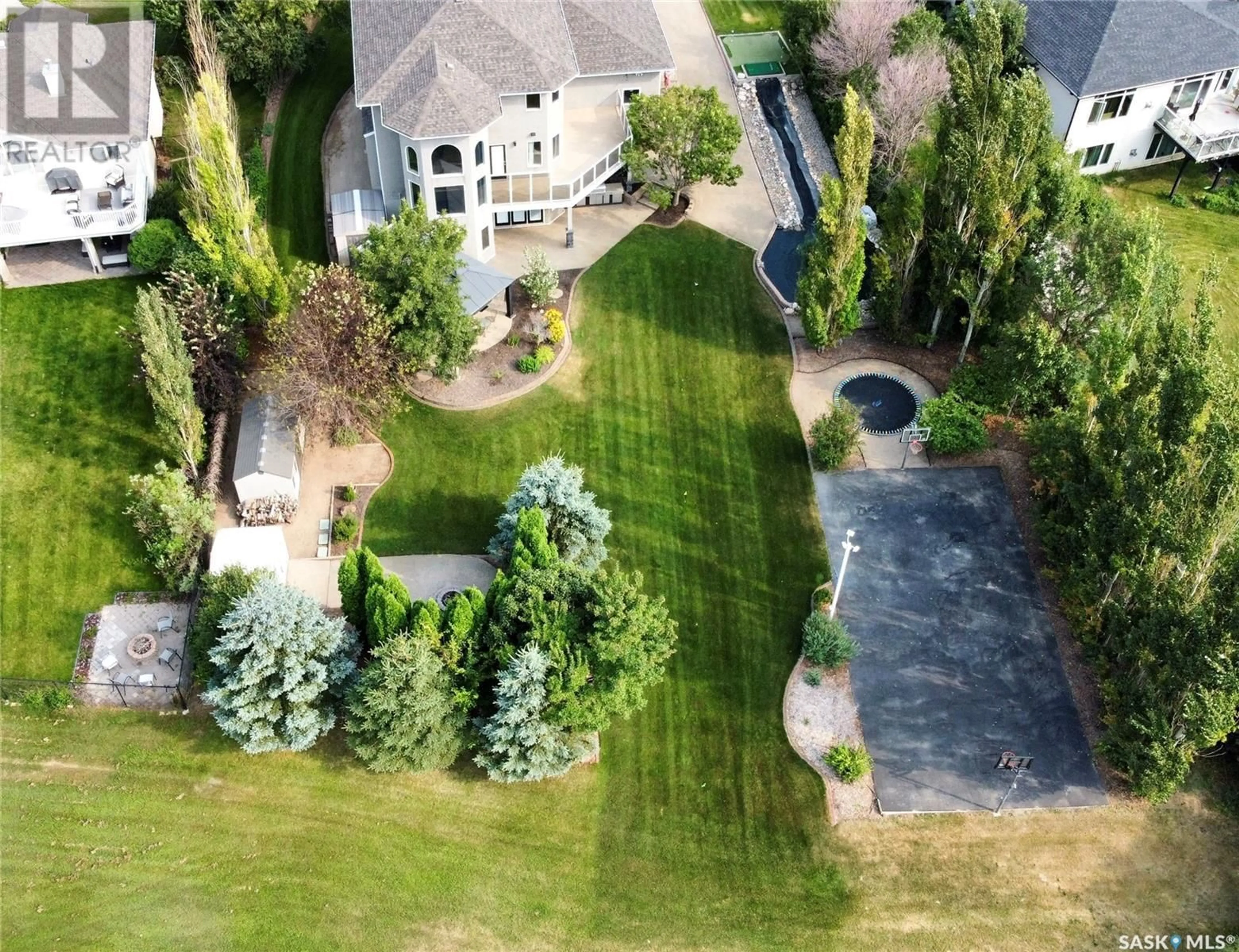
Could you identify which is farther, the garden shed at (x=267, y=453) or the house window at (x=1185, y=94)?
the house window at (x=1185, y=94)

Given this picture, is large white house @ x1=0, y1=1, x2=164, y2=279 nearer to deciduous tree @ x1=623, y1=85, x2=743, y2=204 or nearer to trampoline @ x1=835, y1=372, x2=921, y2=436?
deciduous tree @ x1=623, y1=85, x2=743, y2=204

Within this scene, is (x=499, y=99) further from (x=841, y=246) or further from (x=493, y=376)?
(x=841, y=246)

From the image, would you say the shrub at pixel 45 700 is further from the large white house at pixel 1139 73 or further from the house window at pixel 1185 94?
the house window at pixel 1185 94

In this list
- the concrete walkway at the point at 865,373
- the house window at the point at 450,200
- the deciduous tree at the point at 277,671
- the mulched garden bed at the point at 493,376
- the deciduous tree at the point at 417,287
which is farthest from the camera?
the house window at the point at 450,200

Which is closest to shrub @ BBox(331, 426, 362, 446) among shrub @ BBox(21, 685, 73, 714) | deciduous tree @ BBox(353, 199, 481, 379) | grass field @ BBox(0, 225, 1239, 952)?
deciduous tree @ BBox(353, 199, 481, 379)

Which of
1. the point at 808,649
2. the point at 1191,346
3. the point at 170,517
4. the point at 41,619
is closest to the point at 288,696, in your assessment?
the point at 170,517

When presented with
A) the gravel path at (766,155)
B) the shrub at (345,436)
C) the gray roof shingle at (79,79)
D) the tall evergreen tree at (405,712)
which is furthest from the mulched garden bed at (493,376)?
the gray roof shingle at (79,79)
